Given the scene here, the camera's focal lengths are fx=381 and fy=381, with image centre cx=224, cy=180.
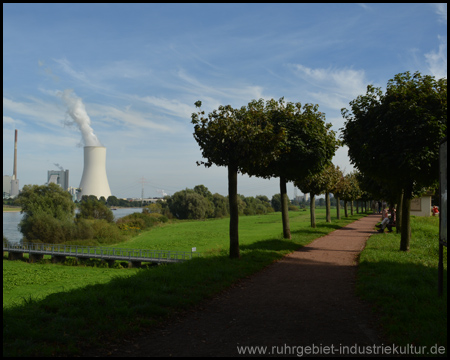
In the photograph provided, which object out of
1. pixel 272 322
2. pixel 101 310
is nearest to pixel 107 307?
pixel 101 310

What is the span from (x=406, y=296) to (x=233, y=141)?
7.04 m

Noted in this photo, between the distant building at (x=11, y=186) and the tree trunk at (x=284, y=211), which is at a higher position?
the distant building at (x=11, y=186)

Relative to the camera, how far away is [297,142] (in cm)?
1750

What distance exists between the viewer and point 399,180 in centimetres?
1414

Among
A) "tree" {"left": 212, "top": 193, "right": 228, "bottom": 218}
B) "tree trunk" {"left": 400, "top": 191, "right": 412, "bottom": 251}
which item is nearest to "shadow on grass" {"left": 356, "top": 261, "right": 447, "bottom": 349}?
"tree trunk" {"left": 400, "top": 191, "right": 412, "bottom": 251}

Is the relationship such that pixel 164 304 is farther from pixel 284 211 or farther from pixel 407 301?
pixel 284 211

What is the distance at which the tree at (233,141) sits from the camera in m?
12.3

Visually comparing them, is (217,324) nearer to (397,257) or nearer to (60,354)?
(60,354)

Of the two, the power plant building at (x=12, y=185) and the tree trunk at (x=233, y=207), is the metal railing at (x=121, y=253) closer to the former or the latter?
the tree trunk at (x=233, y=207)

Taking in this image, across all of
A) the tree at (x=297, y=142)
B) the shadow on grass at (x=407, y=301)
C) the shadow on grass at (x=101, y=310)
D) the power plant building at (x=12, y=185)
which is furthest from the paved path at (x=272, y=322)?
the power plant building at (x=12, y=185)

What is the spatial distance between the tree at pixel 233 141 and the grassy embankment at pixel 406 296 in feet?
15.4

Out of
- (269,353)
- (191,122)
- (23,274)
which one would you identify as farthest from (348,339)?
(23,274)

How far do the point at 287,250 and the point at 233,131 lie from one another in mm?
5630

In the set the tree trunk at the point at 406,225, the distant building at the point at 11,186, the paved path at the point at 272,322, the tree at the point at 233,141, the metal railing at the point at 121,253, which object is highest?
the distant building at the point at 11,186
